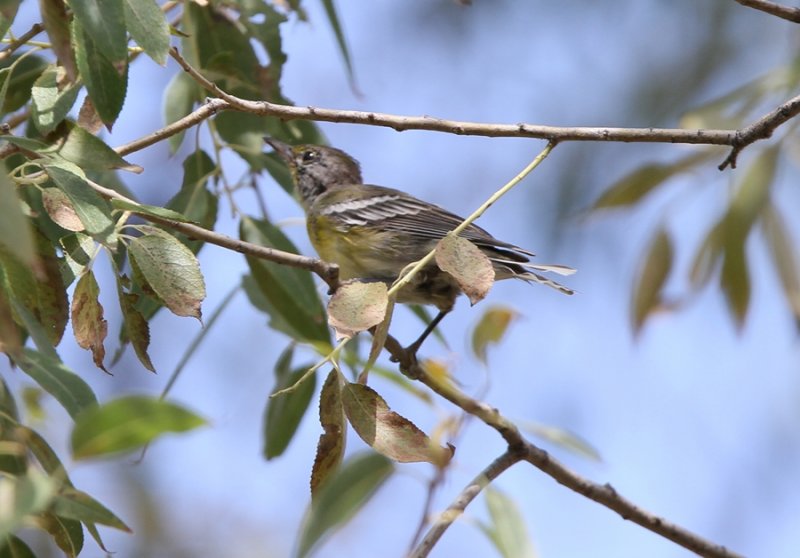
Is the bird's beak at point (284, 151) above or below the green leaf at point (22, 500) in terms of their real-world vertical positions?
above

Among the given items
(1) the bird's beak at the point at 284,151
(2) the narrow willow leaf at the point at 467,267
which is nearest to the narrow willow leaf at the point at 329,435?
(2) the narrow willow leaf at the point at 467,267

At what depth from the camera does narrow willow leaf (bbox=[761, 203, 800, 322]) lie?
2824 millimetres

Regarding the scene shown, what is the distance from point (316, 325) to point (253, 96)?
1.98ft

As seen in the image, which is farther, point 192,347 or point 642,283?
point 642,283

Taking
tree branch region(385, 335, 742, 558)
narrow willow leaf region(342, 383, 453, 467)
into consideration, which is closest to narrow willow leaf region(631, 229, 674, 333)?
tree branch region(385, 335, 742, 558)

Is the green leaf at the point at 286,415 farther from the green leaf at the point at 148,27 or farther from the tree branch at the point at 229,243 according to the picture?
the green leaf at the point at 148,27

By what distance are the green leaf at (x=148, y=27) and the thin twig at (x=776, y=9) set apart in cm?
96

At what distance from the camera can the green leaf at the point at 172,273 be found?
166cm

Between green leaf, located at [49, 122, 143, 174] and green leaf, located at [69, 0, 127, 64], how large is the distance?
330 millimetres

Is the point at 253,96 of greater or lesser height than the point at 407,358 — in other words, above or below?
above

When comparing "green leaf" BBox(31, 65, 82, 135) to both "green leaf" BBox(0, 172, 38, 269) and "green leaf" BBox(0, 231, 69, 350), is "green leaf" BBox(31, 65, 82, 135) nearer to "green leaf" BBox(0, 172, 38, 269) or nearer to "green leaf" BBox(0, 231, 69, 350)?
"green leaf" BBox(0, 231, 69, 350)

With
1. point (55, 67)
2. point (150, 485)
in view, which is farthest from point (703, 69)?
point (55, 67)

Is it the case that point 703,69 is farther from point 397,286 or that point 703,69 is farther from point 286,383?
point 397,286

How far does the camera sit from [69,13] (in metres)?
1.81
